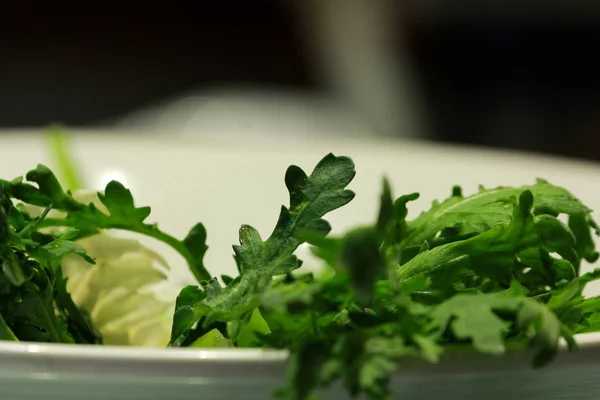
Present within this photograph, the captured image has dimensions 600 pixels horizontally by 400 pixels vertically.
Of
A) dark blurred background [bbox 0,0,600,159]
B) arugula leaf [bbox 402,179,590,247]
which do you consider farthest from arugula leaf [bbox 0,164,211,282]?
dark blurred background [bbox 0,0,600,159]

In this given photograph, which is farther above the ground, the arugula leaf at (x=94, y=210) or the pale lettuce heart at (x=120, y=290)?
the arugula leaf at (x=94, y=210)

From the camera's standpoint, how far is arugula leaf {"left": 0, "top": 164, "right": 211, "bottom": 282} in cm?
38

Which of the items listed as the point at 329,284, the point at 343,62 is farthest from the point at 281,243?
the point at 343,62

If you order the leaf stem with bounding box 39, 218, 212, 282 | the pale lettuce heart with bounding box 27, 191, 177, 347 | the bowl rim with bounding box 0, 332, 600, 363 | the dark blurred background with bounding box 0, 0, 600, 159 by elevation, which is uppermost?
the dark blurred background with bounding box 0, 0, 600, 159

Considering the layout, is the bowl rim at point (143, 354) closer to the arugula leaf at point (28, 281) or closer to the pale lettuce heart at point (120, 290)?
the arugula leaf at point (28, 281)

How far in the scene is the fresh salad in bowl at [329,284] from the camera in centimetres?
24

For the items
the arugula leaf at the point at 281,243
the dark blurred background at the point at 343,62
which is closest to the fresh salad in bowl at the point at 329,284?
the arugula leaf at the point at 281,243

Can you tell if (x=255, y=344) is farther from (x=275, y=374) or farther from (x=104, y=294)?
(x=104, y=294)

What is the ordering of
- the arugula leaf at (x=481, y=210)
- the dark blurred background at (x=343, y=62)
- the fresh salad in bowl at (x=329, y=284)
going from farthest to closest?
the dark blurred background at (x=343, y=62)
the arugula leaf at (x=481, y=210)
the fresh salad in bowl at (x=329, y=284)

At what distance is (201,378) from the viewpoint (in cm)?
25

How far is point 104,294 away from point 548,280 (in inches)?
9.1

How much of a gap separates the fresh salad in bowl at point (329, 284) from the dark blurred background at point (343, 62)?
4.23ft

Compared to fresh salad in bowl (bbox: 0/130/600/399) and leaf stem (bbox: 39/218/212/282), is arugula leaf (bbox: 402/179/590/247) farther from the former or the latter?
leaf stem (bbox: 39/218/212/282)

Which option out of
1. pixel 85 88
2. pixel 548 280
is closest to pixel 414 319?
pixel 548 280
